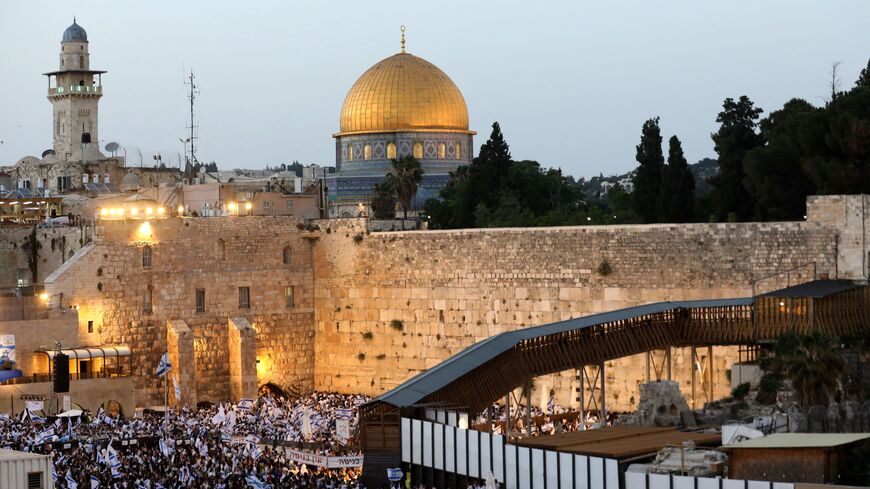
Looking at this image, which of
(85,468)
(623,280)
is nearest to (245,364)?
(623,280)

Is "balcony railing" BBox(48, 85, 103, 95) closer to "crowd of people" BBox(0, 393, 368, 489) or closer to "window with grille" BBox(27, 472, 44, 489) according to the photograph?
"crowd of people" BBox(0, 393, 368, 489)

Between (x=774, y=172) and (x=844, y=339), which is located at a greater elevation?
(x=774, y=172)

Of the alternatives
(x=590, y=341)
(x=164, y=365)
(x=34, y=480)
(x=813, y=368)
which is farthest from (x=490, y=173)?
(x=34, y=480)

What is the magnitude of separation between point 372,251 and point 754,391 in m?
13.8

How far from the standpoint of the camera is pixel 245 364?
4250 centimetres

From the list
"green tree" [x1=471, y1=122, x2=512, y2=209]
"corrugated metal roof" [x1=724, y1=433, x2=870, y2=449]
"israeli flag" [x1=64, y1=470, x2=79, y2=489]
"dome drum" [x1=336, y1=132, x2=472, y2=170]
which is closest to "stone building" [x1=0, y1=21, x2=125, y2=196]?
"dome drum" [x1=336, y1=132, x2=472, y2=170]

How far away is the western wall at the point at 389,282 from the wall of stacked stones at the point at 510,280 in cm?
4

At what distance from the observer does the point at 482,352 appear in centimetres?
2992

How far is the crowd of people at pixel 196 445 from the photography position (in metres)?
27.7

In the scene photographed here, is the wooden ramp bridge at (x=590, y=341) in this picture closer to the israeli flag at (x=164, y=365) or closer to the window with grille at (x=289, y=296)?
the israeli flag at (x=164, y=365)

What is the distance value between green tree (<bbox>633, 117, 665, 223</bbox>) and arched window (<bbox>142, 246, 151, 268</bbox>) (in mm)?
12944

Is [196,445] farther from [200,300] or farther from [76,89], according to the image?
[76,89]

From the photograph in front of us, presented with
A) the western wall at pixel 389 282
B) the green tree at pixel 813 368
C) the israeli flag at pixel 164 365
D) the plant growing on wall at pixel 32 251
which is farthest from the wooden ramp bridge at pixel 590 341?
the plant growing on wall at pixel 32 251

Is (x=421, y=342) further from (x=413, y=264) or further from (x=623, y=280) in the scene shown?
(x=623, y=280)
